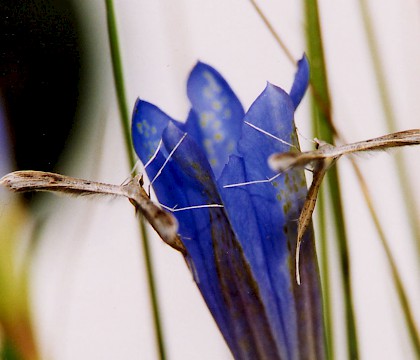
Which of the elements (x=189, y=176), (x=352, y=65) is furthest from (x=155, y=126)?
(x=352, y=65)

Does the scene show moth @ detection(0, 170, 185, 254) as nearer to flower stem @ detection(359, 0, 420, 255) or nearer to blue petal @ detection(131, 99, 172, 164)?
blue petal @ detection(131, 99, 172, 164)

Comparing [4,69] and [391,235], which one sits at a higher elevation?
[4,69]

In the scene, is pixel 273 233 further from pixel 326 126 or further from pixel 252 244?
pixel 326 126

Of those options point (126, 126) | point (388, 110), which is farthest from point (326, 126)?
point (126, 126)

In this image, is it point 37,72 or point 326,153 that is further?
point 37,72

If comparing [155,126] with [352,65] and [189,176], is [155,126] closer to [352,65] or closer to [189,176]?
[189,176]

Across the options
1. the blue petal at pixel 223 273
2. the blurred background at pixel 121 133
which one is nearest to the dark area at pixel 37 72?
the blurred background at pixel 121 133

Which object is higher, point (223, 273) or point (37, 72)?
point (37, 72)

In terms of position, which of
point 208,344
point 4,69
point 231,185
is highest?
point 4,69
